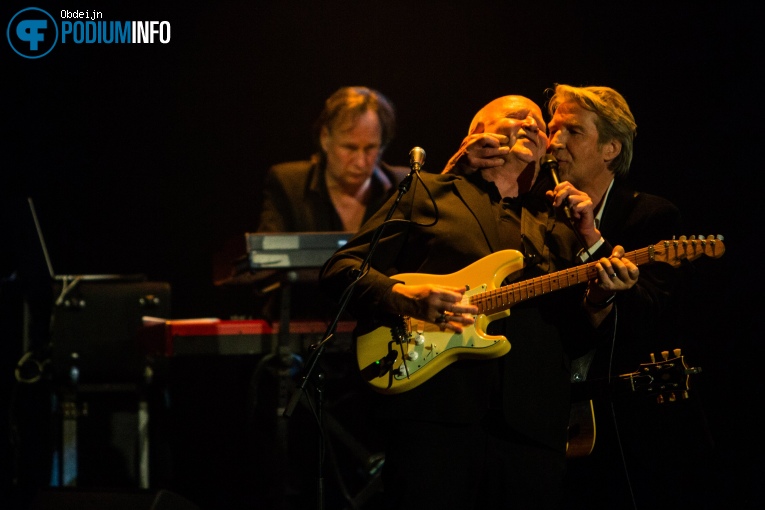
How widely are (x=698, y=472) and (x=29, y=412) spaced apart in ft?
13.7

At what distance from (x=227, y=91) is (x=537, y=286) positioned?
377 cm

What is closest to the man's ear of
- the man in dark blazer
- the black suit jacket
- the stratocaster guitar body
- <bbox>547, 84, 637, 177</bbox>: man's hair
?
<bbox>547, 84, 637, 177</bbox>: man's hair

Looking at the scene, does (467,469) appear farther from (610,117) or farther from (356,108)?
(356,108)

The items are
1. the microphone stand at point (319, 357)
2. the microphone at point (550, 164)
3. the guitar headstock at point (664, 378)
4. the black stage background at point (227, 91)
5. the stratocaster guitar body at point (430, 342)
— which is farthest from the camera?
the black stage background at point (227, 91)

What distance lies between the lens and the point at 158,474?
18.2 feet

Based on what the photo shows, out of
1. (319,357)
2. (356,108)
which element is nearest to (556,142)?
(319,357)

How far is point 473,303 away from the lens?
3.00m

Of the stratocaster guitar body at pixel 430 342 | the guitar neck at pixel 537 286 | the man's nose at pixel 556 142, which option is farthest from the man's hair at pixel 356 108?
the guitar neck at pixel 537 286

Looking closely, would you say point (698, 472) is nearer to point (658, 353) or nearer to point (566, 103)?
point (658, 353)

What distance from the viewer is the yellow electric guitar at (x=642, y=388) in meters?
3.09

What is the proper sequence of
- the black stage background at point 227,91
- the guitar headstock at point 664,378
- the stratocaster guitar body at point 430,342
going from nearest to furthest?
the stratocaster guitar body at point 430,342
the guitar headstock at point 664,378
the black stage background at point 227,91

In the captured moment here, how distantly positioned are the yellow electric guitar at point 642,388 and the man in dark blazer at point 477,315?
188 mm

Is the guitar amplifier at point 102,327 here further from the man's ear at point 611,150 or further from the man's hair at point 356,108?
the man's ear at point 611,150

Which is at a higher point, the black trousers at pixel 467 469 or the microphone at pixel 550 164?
the microphone at pixel 550 164
